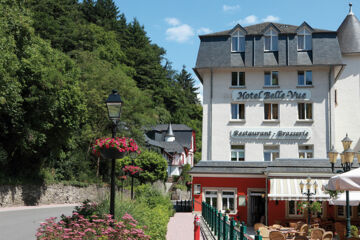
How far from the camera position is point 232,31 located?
116 ft

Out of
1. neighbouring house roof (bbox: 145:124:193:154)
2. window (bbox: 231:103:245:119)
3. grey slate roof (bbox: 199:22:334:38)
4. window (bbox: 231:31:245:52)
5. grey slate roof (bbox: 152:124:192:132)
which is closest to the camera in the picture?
grey slate roof (bbox: 199:22:334:38)

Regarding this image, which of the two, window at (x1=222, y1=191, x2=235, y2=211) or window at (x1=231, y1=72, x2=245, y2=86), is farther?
window at (x1=231, y1=72, x2=245, y2=86)

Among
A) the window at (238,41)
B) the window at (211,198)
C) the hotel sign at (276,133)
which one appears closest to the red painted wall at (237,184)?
the window at (211,198)

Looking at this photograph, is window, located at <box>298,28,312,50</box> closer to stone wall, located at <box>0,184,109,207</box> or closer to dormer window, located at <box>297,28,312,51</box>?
dormer window, located at <box>297,28,312,51</box>

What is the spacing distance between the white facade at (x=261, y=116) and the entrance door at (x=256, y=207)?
3605mm

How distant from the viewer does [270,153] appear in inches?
1351

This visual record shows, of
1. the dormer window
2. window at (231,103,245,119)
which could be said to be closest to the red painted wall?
window at (231,103,245,119)

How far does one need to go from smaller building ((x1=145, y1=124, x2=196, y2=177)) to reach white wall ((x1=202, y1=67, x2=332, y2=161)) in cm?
3357

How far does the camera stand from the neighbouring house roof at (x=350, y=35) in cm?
3678

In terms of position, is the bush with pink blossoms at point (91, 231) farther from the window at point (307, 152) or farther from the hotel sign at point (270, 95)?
the window at point (307, 152)

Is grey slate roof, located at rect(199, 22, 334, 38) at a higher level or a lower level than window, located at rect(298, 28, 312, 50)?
higher

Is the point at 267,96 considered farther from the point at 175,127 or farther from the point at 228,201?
the point at 175,127

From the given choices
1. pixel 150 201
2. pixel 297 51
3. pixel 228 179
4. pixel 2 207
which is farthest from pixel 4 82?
pixel 297 51

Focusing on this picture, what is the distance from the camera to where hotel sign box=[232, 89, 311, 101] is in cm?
3441
